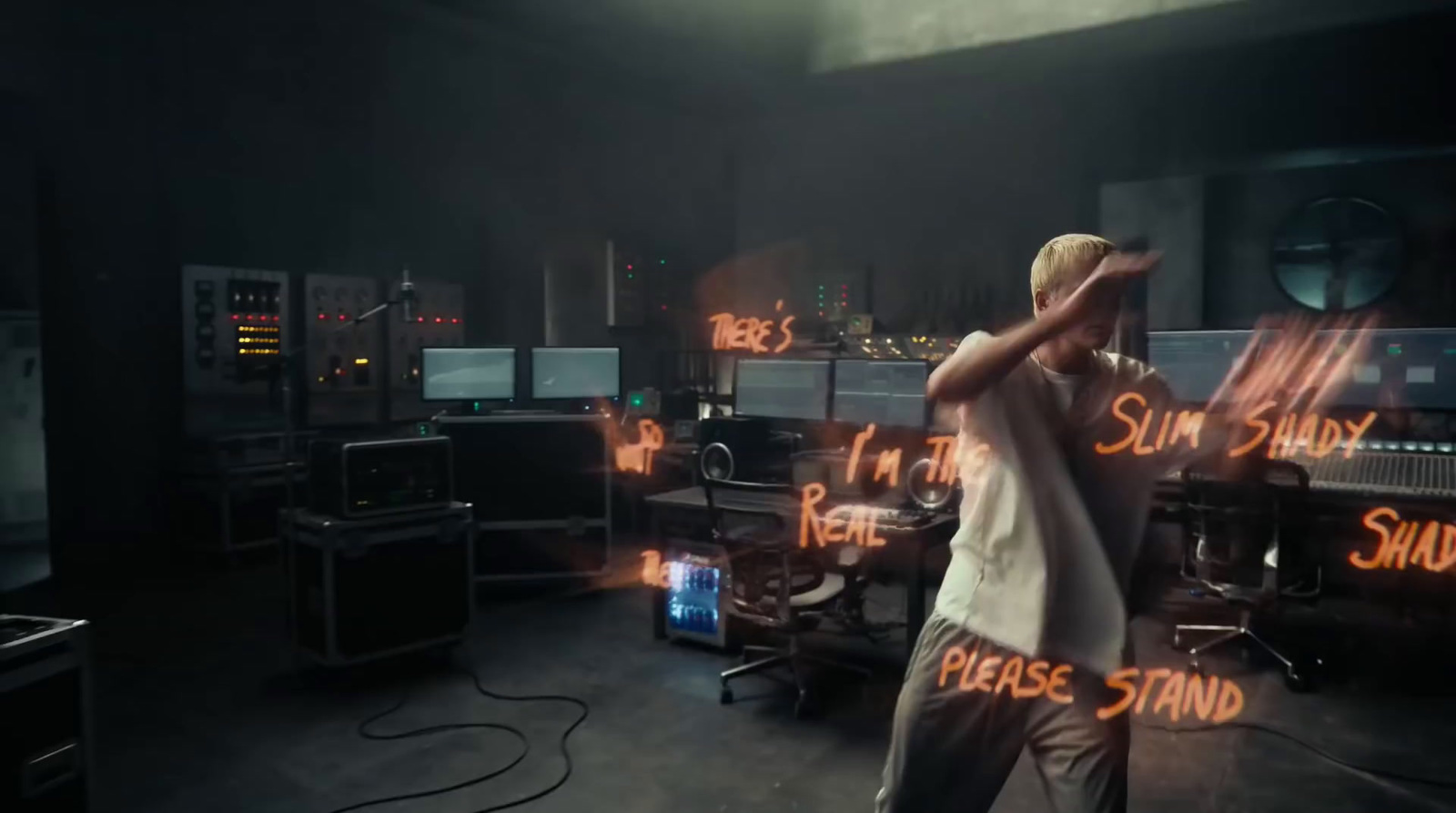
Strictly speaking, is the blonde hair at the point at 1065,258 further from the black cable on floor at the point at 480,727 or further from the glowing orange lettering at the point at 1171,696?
the glowing orange lettering at the point at 1171,696

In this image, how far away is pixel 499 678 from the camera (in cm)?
403

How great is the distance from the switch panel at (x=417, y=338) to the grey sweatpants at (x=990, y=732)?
18.9 ft

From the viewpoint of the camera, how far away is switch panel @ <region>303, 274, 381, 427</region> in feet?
21.4

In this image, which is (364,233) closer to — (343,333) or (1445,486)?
(343,333)

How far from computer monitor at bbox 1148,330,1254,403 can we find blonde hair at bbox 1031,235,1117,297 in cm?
350

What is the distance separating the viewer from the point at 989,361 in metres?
1.55

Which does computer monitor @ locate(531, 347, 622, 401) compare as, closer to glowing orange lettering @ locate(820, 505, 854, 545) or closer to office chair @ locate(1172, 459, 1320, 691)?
glowing orange lettering @ locate(820, 505, 854, 545)

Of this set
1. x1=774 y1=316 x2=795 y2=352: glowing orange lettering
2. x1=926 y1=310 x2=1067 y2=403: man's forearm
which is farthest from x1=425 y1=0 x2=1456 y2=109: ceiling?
x1=926 y1=310 x2=1067 y2=403: man's forearm

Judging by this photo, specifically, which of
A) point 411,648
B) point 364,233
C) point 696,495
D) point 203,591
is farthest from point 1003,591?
point 364,233

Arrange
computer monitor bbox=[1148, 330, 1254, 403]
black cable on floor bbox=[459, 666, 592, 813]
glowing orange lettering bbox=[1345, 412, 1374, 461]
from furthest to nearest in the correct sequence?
computer monitor bbox=[1148, 330, 1254, 403], glowing orange lettering bbox=[1345, 412, 1374, 461], black cable on floor bbox=[459, 666, 592, 813]

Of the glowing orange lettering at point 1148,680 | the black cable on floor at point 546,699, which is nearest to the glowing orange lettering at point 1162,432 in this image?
the black cable on floor at point 546,699

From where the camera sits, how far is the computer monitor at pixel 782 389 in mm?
4820

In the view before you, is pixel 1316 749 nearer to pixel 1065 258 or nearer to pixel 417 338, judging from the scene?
pixel 1065 258

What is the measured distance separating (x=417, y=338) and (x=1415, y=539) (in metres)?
6.12
